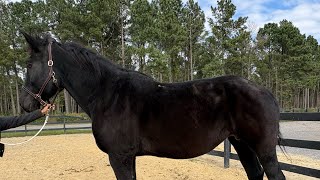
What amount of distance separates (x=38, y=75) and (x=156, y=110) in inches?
51.5

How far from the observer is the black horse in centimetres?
306

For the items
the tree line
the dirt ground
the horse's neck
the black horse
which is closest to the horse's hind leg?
the black horse

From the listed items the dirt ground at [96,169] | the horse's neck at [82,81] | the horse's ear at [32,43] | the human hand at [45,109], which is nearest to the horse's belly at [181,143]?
the horse's neck at [82,81]

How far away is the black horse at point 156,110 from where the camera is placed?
306cm

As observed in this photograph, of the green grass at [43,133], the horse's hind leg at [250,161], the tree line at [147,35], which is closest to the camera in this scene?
the horse's hind leg at [250,161]

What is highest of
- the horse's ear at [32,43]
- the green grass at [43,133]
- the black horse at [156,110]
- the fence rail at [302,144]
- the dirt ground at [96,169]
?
the horse's ear at [32,43]

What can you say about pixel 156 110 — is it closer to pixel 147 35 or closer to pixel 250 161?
pixel 250 161

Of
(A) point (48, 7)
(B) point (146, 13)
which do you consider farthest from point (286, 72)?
(A) point (48, 7)

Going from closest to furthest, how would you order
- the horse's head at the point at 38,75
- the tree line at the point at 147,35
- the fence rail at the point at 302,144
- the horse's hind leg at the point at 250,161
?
the horse's head at the point at 38,75
the horse's hind leg at the point at 250,161
the fence rail at the point at 302,144
the tree line at the point at 147,35

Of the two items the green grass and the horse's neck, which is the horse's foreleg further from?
the green grass

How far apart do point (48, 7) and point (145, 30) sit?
511 inches

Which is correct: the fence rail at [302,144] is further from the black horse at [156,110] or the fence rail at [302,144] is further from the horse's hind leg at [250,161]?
the black horse at [156,110]

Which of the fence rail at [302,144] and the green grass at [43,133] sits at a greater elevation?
the fence rail at [302,144]

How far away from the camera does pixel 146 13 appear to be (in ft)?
99.1
